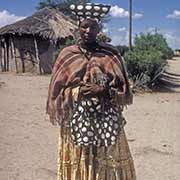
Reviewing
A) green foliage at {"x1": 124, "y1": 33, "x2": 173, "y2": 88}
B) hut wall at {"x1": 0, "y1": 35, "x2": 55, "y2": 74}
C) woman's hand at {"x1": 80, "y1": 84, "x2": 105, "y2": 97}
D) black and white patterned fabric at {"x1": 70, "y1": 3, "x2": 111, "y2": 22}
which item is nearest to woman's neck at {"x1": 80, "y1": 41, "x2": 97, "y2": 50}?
black and white patterned fabric at {"x1": 70, "y1": 3, "x2": 111, "y2": 22}

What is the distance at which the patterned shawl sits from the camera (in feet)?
11.6

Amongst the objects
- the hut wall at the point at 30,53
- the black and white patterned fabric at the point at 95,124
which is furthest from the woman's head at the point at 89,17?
the hut wall at the point at 30,53

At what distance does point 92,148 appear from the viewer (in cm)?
361

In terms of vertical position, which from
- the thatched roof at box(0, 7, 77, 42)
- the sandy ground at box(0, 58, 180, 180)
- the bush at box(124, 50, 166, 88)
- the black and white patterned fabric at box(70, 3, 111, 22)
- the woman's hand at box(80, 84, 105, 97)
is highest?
the thatched roof at box(0, 7, 77, 42)

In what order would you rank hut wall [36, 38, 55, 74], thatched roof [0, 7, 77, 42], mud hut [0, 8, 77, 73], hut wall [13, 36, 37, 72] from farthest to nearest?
hut wall [13, 36, 37, 72] < hut wall [36, 38, 55, 74] < mud hut [0, 8, 77, 73] < thatched roof [0, 7, 77, 42]

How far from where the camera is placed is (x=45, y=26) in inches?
918

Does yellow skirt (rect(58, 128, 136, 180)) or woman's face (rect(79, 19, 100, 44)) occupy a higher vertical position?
woman's face (rect(79, 19, 100, 44))

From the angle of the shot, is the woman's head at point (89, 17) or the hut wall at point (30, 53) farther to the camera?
the hut wall at point (30, 53)

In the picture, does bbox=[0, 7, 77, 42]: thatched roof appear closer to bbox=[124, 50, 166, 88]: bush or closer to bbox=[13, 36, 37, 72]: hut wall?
bbox=[13, 36, 37, 72]: hut wall

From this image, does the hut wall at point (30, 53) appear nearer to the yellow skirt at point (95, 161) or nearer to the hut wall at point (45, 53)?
the hut wall at point (45, 53)

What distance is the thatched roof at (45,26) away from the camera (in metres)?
22.7

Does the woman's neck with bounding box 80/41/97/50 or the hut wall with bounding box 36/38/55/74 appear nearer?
the woman's neck with bounding box 80/41/97/50

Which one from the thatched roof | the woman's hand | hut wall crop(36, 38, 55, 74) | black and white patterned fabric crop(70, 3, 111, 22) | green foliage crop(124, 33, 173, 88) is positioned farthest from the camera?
hut wall crop(36, 38, 55, 74)

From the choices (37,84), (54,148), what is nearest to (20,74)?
(37,84)
